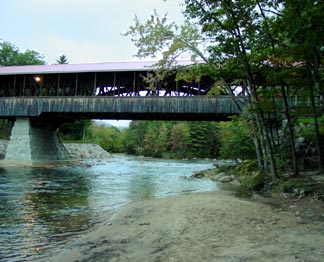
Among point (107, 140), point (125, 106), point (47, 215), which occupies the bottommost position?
point (107, 140)

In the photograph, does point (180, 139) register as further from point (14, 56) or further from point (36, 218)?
point (36, 218)

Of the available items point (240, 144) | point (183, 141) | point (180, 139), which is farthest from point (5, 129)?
point (240, 144)

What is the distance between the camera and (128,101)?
84.6 ft

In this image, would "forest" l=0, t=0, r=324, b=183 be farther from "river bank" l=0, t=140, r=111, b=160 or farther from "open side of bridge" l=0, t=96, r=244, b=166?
"river bank" l=0, t=140, r=111, b=160

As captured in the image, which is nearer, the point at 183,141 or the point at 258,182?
the point at 258,182

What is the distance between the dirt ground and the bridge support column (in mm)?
22320

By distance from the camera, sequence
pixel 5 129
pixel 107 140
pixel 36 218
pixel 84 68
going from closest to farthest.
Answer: pixel 36 218 < pixel 84 68 < pixel 5 129 < pixel 107 140

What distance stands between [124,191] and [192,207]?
21.1 feet

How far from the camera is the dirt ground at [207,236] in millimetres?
4371

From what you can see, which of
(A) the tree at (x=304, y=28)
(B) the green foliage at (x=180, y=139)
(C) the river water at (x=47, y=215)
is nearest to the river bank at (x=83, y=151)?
(B) the green foliage at (x=180, y=139)

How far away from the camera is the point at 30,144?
2864 centimetres

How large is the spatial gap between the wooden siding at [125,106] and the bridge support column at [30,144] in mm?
1226

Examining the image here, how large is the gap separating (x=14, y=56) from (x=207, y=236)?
197 feet

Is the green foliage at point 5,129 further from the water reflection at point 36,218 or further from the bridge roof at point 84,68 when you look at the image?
the water reflection at point 36,218
